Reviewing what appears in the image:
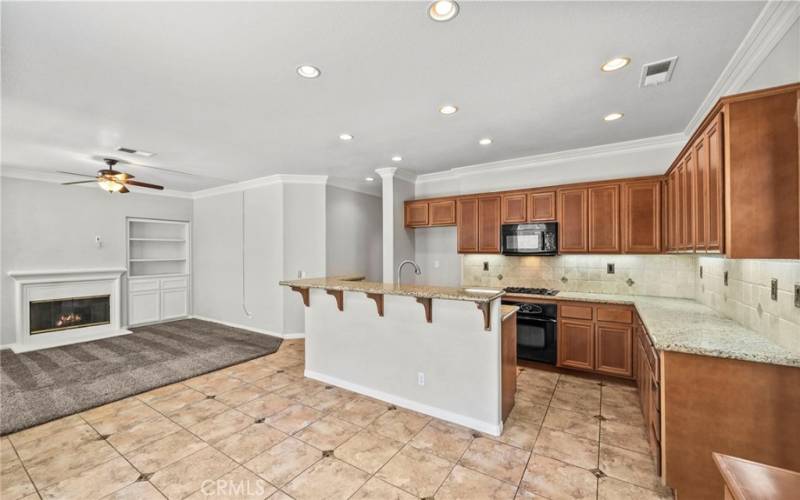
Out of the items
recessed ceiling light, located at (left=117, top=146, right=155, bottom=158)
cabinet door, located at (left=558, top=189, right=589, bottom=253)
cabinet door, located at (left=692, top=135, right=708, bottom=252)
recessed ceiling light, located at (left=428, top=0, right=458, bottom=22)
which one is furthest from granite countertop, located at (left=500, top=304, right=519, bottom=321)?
recessed ceiling light, located at (left=117, top=146, right=155, bottom=158)

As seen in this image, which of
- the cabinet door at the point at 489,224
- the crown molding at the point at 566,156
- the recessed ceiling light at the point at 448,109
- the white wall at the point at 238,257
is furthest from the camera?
the white wall at the point at 238,257

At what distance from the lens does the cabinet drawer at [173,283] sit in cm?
672

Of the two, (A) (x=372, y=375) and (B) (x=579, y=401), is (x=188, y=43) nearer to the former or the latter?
(A) (x=372, y=375)

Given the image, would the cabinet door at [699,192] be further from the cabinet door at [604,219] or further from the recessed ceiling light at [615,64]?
the cabinet door at [604,219]

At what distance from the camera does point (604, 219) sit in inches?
152

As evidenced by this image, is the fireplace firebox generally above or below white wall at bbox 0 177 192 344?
below

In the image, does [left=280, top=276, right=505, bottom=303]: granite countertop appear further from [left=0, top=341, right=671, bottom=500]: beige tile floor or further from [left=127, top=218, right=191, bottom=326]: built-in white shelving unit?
[left=127, top=218, right=191, bottom=326]: built-in white shelving unit

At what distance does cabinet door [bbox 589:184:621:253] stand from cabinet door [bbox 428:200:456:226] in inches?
70.9

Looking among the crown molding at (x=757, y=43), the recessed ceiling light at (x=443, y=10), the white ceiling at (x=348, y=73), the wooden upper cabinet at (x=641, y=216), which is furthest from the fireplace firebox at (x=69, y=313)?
the crown molding at (x=757, y=43)

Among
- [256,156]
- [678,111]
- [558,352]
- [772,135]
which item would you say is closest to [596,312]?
[558,352]

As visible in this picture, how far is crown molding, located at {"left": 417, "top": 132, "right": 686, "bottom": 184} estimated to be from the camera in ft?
12.2

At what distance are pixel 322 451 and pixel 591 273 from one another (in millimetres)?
3713

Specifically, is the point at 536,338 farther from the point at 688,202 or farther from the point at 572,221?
the point at 688,202

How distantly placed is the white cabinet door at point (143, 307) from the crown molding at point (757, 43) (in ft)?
28.4
